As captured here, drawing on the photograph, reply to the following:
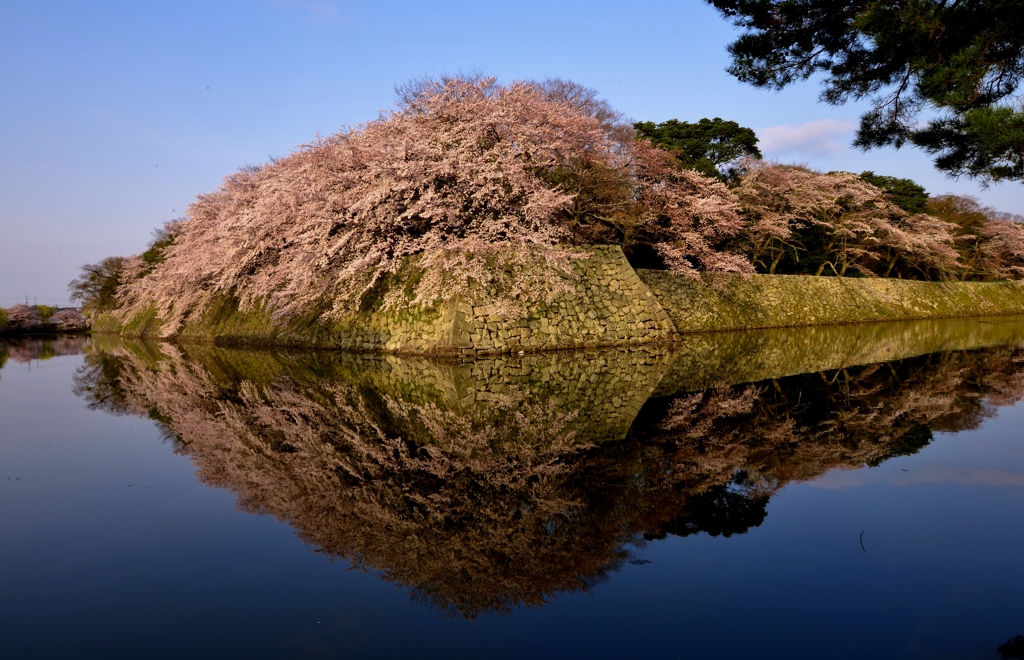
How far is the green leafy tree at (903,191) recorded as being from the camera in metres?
34.5

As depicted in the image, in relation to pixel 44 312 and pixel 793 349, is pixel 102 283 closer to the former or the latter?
pixel 44 312

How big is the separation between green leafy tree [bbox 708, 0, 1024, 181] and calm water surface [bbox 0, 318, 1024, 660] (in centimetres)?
337

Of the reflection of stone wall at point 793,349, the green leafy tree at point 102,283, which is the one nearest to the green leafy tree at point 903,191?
the reflection of stone wall at point 793,349

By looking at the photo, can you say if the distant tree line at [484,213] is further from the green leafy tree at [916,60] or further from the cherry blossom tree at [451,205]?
the green leafy tree at [916,60]

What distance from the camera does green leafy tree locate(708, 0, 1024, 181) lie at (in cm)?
711

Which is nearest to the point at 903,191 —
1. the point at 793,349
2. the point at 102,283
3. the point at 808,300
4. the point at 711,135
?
the point at 711,135

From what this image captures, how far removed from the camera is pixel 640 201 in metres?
22.0

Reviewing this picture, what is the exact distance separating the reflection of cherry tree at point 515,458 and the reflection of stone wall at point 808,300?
10.8 m

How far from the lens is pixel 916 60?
7.97 m

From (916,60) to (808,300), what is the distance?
65.1 ft

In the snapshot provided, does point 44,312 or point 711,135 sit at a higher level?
point 711,135

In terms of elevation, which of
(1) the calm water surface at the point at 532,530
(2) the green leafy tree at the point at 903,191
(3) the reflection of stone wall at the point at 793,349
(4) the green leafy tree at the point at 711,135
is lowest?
(1) the calm water surface at the point at 532,530

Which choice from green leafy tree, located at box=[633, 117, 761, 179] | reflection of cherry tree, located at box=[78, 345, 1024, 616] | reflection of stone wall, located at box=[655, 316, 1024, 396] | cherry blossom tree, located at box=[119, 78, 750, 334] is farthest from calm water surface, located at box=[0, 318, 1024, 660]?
green leafy tree, located at box=[633, 117, 761, 179]

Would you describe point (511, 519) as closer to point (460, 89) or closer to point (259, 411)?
point (259, 411)
